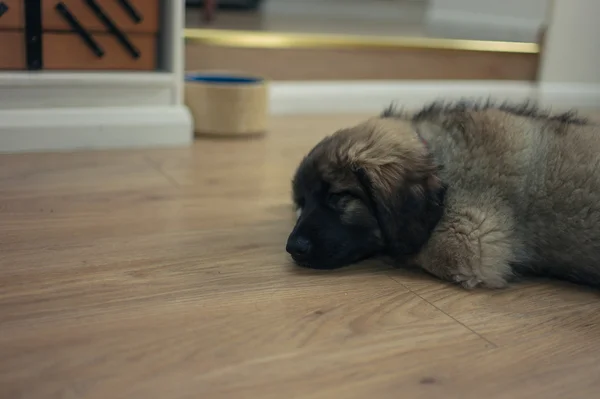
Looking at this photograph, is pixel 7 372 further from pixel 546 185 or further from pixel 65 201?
pixel 546 185

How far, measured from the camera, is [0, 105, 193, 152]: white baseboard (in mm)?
1670

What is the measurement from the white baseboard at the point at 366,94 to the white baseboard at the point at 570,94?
0.10 m

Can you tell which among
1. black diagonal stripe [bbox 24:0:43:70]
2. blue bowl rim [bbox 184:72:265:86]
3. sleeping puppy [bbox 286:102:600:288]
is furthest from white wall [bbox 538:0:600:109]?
black diagonal stripe [bbox 24:0:43:70]

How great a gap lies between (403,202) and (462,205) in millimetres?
107

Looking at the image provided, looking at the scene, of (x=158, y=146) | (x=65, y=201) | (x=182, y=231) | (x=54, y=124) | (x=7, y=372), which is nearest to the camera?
(x=7, y=372)

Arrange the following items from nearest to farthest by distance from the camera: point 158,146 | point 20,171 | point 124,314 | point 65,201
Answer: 1. point 124,314
2. point 65,201
3. point 20,171
4. point 158,146

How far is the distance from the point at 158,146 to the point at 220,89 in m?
0.24

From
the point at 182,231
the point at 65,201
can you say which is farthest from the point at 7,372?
the point at 65,201

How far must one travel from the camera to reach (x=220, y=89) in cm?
192

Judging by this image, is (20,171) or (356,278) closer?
(356,278)

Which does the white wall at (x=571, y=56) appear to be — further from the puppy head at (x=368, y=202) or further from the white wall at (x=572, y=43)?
the puppy head at (x=368, y=202)

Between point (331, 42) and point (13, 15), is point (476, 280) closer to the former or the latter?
point (13, 15)

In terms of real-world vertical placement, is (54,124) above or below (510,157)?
below

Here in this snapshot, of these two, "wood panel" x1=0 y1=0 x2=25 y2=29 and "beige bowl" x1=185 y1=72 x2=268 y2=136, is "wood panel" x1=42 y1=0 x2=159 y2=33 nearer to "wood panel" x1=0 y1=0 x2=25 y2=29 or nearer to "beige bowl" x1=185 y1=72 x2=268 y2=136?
"wood panel" x1=0 y1=0 x2=25 y2=29
